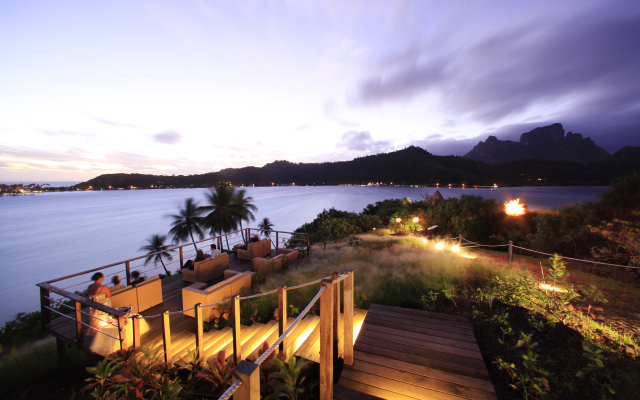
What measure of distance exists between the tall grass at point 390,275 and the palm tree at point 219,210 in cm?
1329

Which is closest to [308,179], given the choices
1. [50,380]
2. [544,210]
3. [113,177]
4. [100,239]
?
[100,239]

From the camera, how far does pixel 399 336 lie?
11.6ft

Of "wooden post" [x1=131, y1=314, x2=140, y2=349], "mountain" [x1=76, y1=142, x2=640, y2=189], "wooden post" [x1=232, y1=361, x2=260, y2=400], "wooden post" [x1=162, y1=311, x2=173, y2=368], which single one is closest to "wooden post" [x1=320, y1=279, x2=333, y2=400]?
"wooden post" [x1=232, y1=361, x2=260, y2=400]

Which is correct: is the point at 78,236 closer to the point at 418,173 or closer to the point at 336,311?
the point at 336,311

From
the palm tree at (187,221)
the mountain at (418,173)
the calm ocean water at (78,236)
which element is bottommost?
the calm ocean water at (78,236)

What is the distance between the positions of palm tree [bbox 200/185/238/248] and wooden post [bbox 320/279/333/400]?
64.3ft

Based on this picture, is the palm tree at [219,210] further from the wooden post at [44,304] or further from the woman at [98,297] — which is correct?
the woman at [98,297]

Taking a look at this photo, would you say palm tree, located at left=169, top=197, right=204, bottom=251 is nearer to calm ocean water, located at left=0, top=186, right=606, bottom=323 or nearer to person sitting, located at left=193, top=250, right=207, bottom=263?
calm ocean water, located at left=0, top=186, right=606, bottom=323

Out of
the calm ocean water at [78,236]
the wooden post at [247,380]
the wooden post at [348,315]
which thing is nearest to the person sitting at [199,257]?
the wooden post at [348,315]

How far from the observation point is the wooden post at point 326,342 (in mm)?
2121

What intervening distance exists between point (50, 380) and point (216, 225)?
55.1 ft

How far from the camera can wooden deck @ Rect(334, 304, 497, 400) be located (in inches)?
101

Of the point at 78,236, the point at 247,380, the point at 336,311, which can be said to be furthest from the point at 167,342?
the point at 78,236

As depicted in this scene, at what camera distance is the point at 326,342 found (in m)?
2.16
